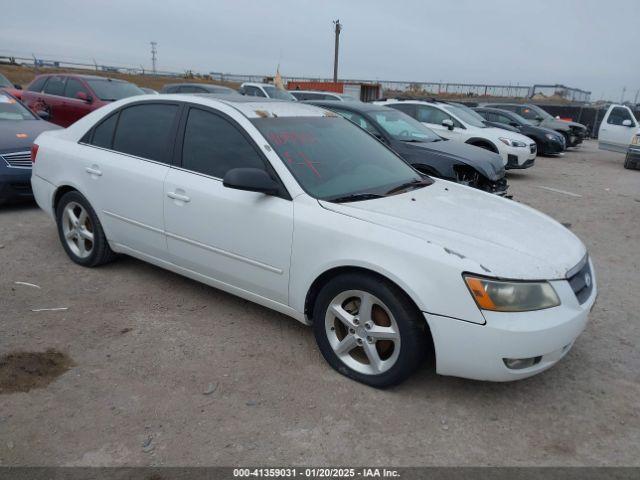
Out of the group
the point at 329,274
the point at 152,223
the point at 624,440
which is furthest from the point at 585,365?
the point at 152,223

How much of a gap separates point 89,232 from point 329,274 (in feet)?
8.50

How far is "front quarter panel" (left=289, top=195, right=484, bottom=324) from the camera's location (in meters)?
2.67

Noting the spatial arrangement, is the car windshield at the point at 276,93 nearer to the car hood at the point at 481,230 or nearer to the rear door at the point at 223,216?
the rear door at the point at 223,216

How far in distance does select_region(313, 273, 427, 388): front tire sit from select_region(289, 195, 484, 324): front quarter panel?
92 millimetres

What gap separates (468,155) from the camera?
725cm

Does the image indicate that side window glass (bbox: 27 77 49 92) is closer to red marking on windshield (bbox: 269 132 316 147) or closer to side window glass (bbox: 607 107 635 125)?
red marking on windshield (bbox: 269 132 316 147)

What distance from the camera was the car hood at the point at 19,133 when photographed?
6383mm

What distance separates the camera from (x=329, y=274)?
3.11 meters

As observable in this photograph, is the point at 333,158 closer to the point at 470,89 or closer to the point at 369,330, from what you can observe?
the point at 369,330

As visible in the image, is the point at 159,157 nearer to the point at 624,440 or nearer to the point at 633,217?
the point at 624,440

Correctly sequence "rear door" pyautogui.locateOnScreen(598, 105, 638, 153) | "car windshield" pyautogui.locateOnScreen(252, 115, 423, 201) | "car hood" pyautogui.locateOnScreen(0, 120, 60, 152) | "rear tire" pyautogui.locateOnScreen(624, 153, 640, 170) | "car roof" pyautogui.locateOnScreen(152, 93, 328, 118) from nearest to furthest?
"car windshield" pyautogui.locateOnScreen(252, 115, 423, 201) → "car roof" pyautogui.locateOnScreen(152, 93, 328, 118) → "car hood" pyautogui.locateOnScreen(0, 120, 60, 152) → "rear tire" pyautogui.locateOnScreen(624, 153, 640, 170) → "rear door" pyautogui.locateOnScreen(598, 105, 638, 153)

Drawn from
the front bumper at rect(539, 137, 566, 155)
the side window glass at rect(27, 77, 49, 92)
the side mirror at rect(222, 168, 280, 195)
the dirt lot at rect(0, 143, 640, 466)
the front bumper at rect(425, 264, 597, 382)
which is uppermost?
the side window glass at rect(27, 77, 49, 92)

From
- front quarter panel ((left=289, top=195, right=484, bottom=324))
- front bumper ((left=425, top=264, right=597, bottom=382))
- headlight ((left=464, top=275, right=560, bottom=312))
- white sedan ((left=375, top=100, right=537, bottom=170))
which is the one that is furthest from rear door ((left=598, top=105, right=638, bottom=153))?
front quarter panel ((left=289, top=195, right=484, bottom=324))

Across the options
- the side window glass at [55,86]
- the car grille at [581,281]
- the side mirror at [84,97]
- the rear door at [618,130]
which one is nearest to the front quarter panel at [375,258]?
the car grille at [581,281]
